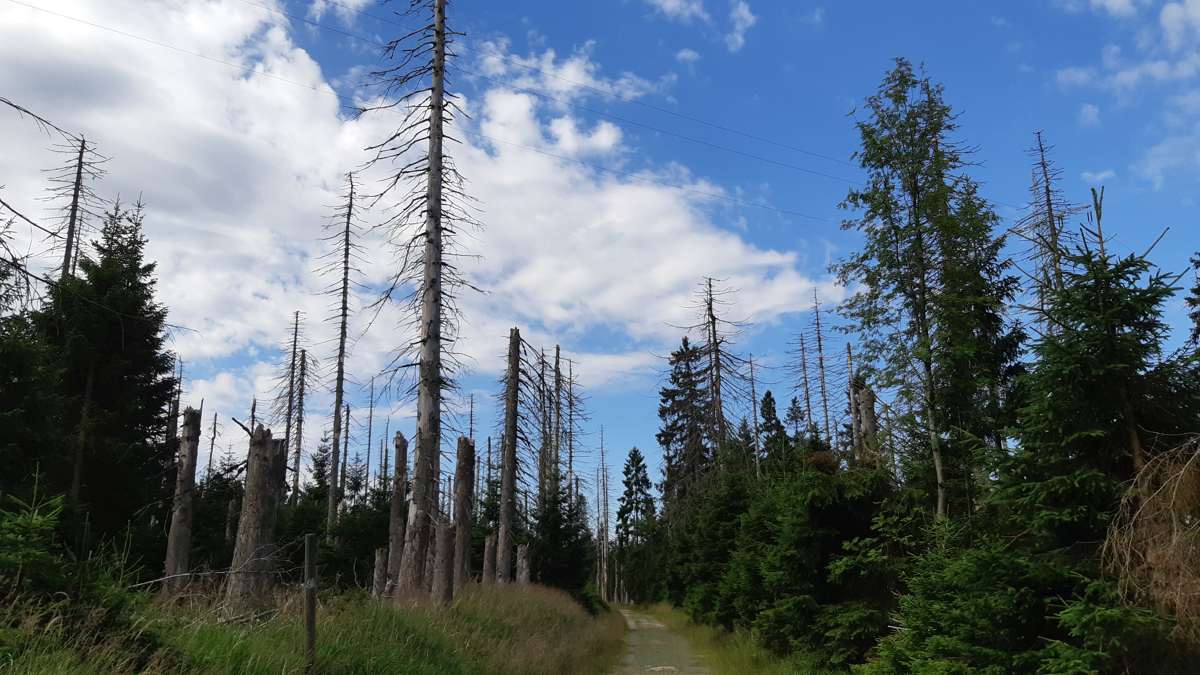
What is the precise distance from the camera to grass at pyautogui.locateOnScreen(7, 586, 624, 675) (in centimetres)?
455

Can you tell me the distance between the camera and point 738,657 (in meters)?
16.0

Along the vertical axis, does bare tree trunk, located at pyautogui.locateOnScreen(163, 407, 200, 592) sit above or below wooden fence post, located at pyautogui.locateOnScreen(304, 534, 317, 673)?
above

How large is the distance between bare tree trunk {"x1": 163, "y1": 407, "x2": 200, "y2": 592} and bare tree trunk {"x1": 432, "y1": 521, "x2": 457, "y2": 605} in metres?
4.14

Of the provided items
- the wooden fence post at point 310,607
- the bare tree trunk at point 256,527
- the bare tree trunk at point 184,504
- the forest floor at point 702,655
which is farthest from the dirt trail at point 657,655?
the wooden fence post at point 310,607

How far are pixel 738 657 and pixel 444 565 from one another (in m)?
6.98

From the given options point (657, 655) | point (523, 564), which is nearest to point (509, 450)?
point (523, 564)

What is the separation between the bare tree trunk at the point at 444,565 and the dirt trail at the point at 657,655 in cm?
450

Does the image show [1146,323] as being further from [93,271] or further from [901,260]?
[93,271]

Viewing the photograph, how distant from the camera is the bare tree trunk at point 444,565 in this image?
1332 cm

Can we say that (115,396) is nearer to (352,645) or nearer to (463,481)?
(463,481)

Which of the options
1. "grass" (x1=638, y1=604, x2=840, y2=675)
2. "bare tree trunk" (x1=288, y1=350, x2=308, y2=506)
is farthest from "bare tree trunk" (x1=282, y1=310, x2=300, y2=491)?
Result: "grass" (x1=638, y1=604, x2=840, y2=675)

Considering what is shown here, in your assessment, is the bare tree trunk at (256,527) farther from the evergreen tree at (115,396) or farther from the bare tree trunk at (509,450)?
the bare tree trunk at (509,450)

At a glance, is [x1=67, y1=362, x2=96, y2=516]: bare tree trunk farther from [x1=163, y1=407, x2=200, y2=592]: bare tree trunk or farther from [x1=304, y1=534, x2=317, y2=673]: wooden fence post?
[x1=304, y1=534, x2=317, y2=673]: wooden fence post

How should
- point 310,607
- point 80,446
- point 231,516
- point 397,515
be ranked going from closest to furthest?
point 310,607
point 80,446
point 397,515
point 231,516
